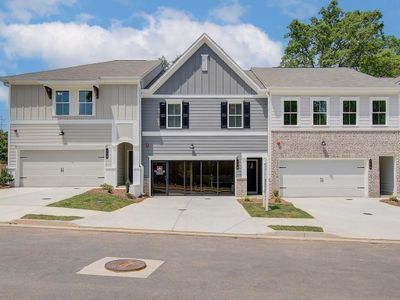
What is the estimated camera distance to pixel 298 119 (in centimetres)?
2183

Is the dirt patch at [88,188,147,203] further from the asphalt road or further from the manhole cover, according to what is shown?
the manhole cover

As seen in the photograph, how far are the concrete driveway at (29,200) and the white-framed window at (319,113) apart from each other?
560 inches

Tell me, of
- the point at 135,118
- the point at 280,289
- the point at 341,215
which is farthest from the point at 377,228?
the point at 135,118

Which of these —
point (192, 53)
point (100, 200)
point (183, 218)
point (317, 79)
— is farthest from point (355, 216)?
point (192, 53)

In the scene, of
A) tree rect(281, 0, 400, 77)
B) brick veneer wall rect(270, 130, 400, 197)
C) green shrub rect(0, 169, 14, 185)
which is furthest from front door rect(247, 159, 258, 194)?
tree rect(281, 0, 400, 77)

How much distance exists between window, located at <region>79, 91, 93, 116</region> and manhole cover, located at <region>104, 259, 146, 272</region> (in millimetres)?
15683

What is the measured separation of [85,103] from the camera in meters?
22.2

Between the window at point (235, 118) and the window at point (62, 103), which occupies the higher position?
the window at point (62, 103)

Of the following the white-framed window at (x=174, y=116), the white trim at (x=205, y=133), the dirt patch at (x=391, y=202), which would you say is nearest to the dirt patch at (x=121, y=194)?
the white trim at (x=205, y=133)

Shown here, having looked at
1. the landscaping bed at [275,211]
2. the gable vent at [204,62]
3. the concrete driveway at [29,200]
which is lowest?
the landscaping bed at [275,211]

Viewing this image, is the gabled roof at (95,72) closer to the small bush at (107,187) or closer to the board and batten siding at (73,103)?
the board and batten siding at (73,103)

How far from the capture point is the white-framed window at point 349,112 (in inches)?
861

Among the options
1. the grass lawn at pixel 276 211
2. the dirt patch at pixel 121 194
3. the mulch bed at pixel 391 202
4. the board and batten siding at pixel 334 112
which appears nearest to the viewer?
the grass lawn at pixel 276 211

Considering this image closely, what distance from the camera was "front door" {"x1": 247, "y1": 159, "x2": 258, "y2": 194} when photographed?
74.6ft
